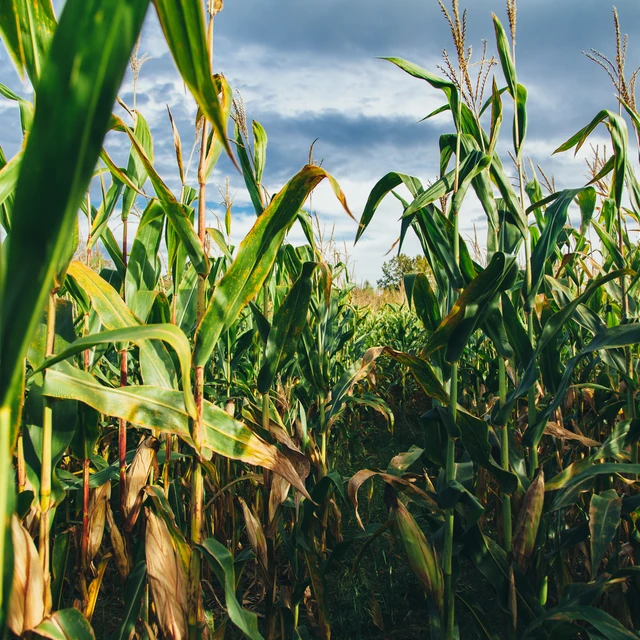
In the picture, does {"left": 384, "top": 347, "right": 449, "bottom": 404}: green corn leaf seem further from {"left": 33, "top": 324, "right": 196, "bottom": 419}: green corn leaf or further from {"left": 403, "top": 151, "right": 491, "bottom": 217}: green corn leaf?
{"left": 33, "top": 324, "right": 196, "bottom": 419}: green corn leaf

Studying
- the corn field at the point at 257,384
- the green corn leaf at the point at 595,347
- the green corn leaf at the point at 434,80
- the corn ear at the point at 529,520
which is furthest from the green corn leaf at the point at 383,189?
the corn ear at the point at 529,520

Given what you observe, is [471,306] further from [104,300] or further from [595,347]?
[104,300]

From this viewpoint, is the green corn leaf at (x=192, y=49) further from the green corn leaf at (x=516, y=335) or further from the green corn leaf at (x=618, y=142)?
the green corn leaf at (x=618, y=142)

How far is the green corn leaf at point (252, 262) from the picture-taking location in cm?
112

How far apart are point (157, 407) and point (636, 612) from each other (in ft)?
5.53

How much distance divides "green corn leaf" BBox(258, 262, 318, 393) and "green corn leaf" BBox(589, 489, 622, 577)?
1051 millimetres

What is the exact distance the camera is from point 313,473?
2410 mm

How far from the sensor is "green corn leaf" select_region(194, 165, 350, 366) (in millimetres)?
1124

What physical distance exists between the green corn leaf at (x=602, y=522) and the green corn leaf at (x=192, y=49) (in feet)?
4.99

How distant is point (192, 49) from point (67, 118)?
166 millimetres

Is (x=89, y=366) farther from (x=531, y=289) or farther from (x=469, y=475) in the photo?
(x=531, y=289)

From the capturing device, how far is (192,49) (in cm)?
49

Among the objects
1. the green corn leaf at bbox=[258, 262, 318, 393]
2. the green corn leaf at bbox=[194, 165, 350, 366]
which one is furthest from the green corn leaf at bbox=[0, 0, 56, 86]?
the green corn leaf at bbox=[258, 262, 318, 393]

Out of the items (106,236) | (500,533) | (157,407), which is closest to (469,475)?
(500,533)
